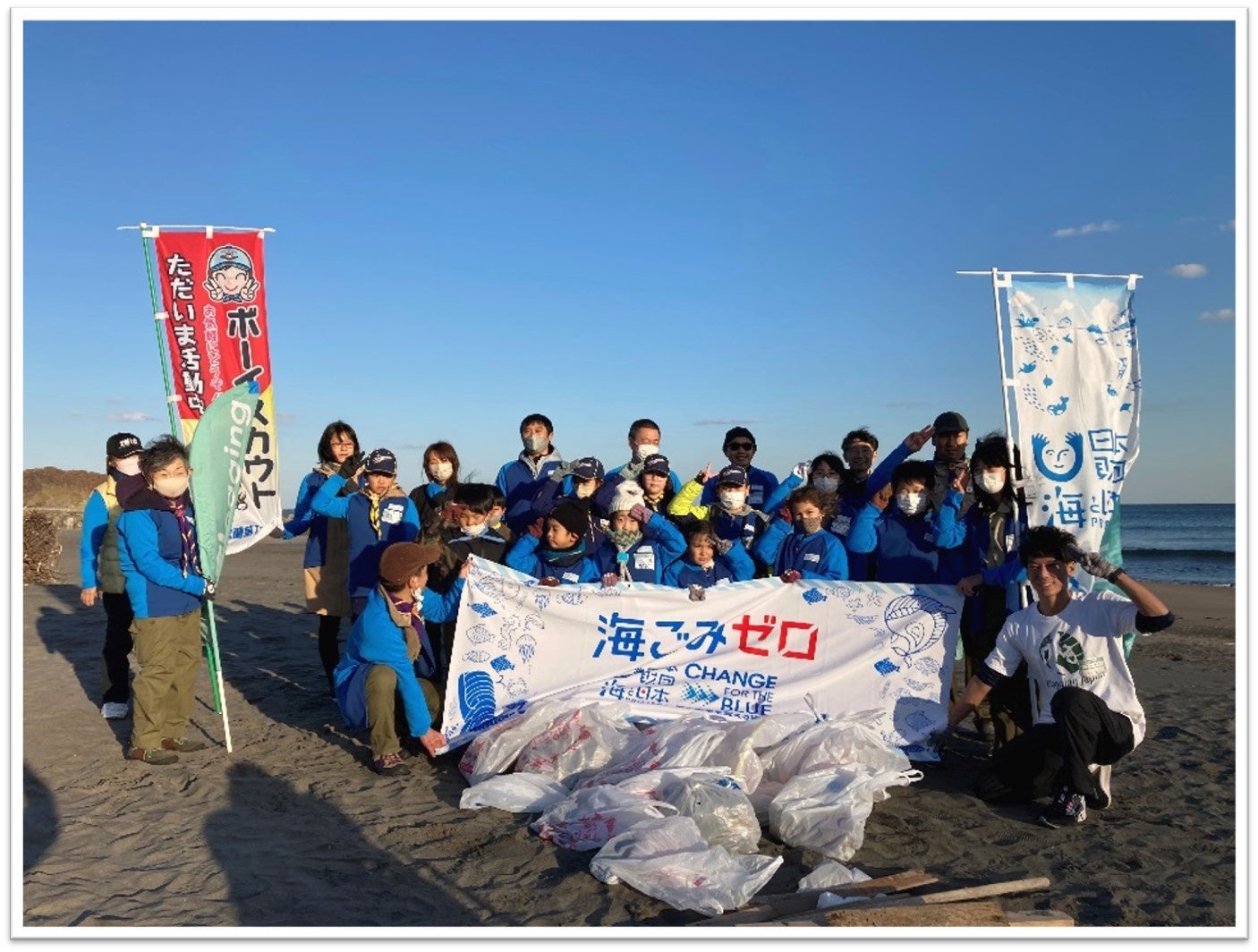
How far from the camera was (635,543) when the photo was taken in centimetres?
628

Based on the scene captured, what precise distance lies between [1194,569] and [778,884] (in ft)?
88.5

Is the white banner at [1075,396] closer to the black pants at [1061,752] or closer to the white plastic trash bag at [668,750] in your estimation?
the black pants at [1061,752]

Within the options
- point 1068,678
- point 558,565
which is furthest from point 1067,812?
point 558,565

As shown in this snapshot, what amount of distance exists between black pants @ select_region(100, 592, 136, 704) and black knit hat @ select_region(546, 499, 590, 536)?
328cm

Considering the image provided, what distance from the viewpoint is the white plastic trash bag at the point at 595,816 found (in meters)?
4.33

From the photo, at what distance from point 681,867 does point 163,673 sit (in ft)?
12.2

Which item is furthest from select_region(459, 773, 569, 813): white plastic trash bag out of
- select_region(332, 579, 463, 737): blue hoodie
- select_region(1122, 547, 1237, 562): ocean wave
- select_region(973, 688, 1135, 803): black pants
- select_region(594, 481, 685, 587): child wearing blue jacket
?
select_region(1122, 547, 1237, 562): ocean wave

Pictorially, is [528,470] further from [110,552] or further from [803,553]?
[110,552]

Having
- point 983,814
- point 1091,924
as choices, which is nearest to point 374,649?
point 983,814

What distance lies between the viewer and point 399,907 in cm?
388

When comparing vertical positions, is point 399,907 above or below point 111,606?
below

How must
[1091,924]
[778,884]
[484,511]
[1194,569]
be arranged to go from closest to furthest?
[1091,924] < [778,884] < [484,511] < [1194,569]

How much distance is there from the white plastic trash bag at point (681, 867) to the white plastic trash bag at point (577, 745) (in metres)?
1.00

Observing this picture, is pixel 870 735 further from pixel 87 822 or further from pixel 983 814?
pixel 87 822
